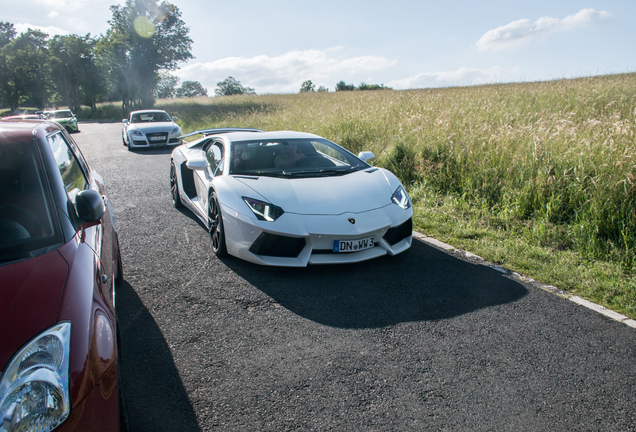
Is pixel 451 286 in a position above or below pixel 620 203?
below

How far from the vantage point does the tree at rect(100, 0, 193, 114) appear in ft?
158

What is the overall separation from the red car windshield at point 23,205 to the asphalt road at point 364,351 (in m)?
0.98

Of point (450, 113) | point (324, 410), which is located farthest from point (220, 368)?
point (450, 113)

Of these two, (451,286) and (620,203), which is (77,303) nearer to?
(451,286)

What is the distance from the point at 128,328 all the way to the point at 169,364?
0.60 meters

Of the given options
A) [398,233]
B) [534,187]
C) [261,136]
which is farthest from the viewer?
[534,187]

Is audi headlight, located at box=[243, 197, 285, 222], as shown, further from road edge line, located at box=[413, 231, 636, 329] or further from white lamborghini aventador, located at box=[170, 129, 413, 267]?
road edge line, located at box=[413, 231, 636, 329]

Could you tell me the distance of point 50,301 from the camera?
5.28 feet

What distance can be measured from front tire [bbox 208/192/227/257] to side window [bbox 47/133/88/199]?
1.35 metres

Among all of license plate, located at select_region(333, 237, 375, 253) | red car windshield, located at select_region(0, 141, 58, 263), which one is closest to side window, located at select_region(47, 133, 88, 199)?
red car windshield, located at select_region(0, 141, 58, 263)

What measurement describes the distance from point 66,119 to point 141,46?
27067 millimetres

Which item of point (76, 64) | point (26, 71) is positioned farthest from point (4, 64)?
point (76, 64)

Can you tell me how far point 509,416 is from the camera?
215cm

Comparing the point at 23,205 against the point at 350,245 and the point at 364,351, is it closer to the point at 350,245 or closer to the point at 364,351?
the point at 364,351
